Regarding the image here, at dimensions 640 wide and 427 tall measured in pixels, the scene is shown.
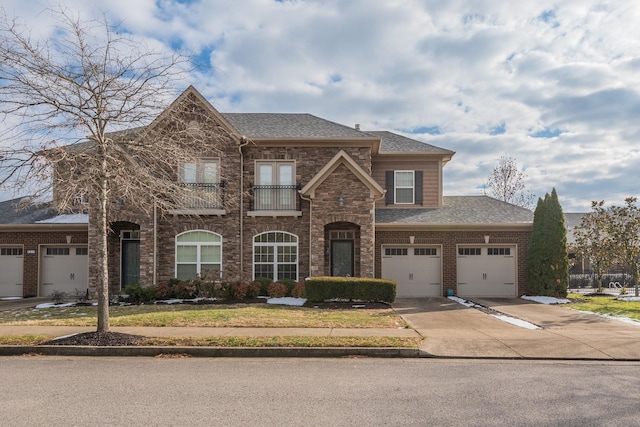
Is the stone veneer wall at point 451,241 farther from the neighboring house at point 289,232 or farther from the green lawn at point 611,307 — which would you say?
the green lawn at point 611,307

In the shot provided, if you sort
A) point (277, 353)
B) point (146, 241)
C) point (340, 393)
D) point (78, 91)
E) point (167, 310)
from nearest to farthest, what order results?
point (340, 393), point (277, 353), point (78, 91), point (167, 310), point (146, 241)

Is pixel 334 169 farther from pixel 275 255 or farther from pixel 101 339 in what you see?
pixel 101 339

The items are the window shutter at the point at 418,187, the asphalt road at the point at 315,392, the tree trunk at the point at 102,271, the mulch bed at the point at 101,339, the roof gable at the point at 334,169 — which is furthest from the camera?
the window shutter at the point at 418,187

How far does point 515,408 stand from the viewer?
596 cm

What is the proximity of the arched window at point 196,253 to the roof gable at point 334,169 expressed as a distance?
4.24m

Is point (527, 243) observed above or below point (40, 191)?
below

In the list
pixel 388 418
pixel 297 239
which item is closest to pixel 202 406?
pixel 388 418

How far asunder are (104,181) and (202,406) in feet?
20.3

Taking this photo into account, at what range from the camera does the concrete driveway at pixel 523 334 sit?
364 inches

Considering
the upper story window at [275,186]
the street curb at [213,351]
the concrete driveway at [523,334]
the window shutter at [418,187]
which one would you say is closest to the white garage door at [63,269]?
the upper story window at [275,186]

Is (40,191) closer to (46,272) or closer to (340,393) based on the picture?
(340,393)

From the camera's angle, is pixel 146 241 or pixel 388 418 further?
pixel 146 241

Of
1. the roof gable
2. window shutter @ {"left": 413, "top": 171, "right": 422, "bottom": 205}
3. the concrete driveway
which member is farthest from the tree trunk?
window shutter @ {"left": 413, "top": 171, "right": 422, "bottom": 205}

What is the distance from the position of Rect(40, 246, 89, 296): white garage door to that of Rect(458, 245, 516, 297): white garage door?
1575 cm
